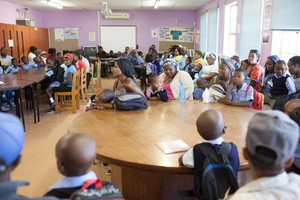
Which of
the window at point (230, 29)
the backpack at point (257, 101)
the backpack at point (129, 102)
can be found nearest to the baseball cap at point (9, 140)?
the backpack at point (129, 102)

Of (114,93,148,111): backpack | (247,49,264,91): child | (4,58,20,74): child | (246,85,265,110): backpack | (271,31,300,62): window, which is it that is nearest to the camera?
(114,93,148,111): backpack

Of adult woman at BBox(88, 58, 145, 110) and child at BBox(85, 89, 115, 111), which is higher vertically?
adult woman at BBox(88, 58, 145, 110)

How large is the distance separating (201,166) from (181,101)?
182cm

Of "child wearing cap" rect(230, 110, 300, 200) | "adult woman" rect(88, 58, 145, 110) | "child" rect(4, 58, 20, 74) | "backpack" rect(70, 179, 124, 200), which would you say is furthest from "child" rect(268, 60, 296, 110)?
"child" rect(4, 58, 20, 74)

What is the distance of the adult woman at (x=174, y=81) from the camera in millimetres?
3521

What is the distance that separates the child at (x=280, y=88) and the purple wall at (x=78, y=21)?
990 centimetres

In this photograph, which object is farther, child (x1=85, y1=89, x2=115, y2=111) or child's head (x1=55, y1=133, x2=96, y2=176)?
child (x1=85, y1=89, x2=115, y2=111)

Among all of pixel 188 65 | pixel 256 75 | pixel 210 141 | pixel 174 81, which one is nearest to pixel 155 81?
pixel 174 81

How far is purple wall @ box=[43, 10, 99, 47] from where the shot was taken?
39.4ft

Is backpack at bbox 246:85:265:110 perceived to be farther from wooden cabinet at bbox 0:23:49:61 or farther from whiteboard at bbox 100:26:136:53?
whiteboard at bbox 100:26:136:53

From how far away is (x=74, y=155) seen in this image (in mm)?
1123

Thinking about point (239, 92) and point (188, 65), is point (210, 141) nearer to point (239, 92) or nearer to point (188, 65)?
point (239, 92)

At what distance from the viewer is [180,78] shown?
11.8 ft

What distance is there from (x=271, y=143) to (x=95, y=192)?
649 mm
